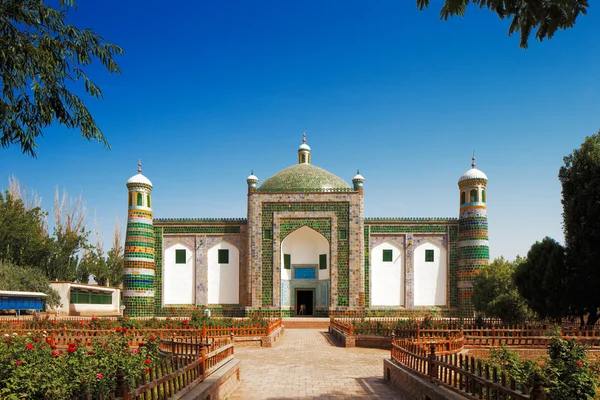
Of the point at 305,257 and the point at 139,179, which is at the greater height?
the point at 139,179

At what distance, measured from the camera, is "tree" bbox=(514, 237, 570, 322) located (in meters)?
16.4

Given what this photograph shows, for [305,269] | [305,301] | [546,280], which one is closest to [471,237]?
[305,269]

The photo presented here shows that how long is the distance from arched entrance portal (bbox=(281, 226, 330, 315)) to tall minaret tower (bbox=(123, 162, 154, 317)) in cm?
728

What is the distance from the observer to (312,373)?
1082 cm

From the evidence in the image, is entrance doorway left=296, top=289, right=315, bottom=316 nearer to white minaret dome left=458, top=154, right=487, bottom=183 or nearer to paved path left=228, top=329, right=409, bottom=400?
white minaret dome left=458, top=154, right=487, bottom=183

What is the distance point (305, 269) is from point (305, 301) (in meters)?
1.86

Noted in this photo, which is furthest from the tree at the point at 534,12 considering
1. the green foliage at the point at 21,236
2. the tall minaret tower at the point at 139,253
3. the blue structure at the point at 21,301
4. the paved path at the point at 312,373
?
the green foliage at the point at 21,236

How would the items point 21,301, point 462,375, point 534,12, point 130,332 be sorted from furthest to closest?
point 21,301 < point 130,332 < point 462,375 < point 534,12

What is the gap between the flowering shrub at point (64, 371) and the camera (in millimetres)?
5637

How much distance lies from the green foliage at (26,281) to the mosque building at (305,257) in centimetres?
611

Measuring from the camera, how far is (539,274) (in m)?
16.8

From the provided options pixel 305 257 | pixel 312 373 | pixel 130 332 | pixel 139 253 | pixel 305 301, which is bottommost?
pixel 305 301

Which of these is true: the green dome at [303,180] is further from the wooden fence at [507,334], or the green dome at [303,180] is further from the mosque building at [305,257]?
the wooden fence at [507,334]

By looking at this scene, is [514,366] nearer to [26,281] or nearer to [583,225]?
[583,225]
